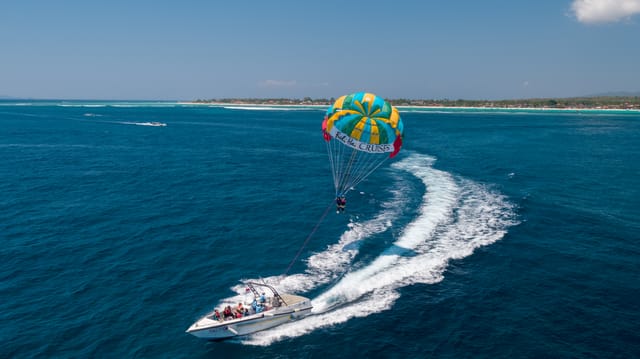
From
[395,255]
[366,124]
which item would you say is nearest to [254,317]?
[395,255]

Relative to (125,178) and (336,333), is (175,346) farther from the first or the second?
(125,178)

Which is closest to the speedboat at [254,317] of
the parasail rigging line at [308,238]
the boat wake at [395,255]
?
the boat wake at [395,255]

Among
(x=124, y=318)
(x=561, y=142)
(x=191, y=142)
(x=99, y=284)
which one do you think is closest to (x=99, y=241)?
(x=99, y=284)

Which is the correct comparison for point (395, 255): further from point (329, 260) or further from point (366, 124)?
point (366, 124)

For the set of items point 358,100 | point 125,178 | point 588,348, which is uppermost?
point 358,100

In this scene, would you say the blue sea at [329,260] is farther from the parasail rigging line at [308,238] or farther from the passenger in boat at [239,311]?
the passenger in boat at [239,311]

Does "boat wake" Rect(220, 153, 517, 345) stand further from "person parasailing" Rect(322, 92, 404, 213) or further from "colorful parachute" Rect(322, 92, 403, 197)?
"colorful parachute" Rect(322, 92, 403, 197)
